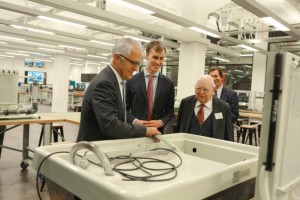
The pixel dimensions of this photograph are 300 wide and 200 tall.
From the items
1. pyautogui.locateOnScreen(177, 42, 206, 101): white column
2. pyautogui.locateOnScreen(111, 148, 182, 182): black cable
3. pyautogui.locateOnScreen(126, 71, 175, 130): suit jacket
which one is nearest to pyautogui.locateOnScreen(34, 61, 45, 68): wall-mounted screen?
pyautogui.locateOnScreen(177, 42, 206, 101): white column

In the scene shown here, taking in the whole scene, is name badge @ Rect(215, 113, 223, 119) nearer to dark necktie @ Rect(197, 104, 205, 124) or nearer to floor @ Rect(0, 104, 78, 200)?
dark necktie @ Rect(197, 104, 205, 124)

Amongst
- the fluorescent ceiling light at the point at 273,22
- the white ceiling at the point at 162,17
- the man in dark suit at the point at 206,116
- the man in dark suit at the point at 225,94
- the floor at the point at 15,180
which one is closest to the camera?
the man in dark suit at the point at 206,116

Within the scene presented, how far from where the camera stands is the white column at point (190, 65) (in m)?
6.54

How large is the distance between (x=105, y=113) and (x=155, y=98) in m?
1.04

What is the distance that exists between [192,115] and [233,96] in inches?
54.6

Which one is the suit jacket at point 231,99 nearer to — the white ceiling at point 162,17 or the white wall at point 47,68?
the white ceiling at point 162,17

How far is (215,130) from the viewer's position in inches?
85.2

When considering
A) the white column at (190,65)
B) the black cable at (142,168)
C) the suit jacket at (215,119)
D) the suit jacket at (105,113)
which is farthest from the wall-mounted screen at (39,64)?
the black cable at (142,168)

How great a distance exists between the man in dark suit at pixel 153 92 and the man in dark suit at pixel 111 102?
2.60ft

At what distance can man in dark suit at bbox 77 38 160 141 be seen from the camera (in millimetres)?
1325

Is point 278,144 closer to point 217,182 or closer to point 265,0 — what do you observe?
point 217,182

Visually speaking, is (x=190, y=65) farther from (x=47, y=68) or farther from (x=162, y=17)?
(x=47, y=68)

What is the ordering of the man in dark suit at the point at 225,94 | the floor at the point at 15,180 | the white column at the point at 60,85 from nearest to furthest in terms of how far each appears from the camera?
the floor at the point at 15,180 < the man in dark suit at the point at 225,94 < the white column at the point at 60,85

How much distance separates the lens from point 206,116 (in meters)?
2.23
